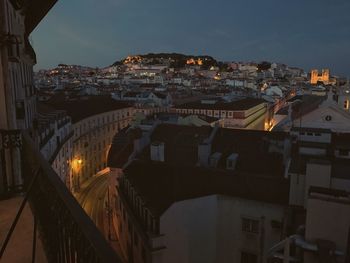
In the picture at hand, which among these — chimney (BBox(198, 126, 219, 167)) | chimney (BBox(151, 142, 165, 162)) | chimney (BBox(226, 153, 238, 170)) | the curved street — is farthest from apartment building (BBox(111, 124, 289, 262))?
the curved street

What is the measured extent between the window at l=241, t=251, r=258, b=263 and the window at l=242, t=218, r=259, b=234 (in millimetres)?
1202

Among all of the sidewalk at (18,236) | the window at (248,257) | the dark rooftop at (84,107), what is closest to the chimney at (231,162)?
the window at (248,257)

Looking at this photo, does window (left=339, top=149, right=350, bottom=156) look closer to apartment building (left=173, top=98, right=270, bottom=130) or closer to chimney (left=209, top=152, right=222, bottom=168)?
chimney (left=209, top=152, right=222, bottom=168)

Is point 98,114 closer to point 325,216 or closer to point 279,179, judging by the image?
point 279,179

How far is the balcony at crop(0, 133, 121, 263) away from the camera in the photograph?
102 inches

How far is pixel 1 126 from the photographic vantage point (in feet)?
24.0

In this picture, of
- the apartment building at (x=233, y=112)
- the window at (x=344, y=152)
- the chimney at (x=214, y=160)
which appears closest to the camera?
the window at (x=344, y=152)

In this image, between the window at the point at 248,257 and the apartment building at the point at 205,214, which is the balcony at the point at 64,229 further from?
the window at the point at 248,257

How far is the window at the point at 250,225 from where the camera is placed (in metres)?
15.2

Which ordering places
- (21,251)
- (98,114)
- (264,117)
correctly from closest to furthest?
(21,251)
(98,114)
(264,117)

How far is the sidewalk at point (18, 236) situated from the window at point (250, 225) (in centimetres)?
1070

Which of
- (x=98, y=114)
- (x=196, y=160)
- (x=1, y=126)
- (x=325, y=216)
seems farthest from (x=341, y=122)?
(x=98, y=114)

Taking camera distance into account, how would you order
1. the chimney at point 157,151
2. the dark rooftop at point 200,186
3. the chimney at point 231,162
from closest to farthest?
the dark rooftop at point 200,186, the chimney at point 231,162, the chimney at point 157,151

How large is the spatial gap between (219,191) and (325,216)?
6159mm
